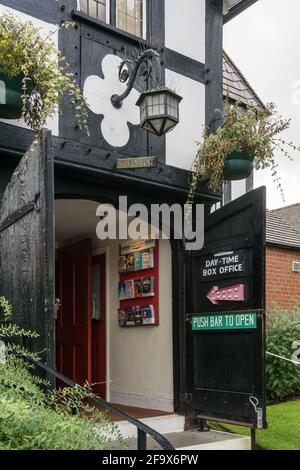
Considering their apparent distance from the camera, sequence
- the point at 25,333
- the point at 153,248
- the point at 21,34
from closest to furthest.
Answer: the point at 25,333 < the point at 21,34 < the point at 153,248

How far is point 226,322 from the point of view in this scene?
5.34m

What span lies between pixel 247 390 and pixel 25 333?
2.31 metres

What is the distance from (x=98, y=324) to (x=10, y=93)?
164 inches

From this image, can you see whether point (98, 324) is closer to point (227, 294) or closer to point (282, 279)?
point (227, 294)

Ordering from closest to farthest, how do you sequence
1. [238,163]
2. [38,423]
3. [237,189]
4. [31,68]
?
[38,423] → [31,68] → [238,163] → [237,189]

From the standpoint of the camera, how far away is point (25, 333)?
3.61 m

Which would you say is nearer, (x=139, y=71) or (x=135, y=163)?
(x=135, y=163)

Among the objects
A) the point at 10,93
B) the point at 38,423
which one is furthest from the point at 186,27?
the point at 38,423

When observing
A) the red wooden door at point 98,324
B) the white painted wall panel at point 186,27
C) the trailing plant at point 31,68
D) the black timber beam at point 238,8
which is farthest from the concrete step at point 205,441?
the black timber beam at point 238,8

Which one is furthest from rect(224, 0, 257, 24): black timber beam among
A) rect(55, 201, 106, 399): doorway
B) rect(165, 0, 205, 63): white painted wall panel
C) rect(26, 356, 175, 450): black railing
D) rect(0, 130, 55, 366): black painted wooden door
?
rect(26, 356, 175, 450): black railing

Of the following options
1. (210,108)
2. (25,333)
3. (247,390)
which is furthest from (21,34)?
(247,390)

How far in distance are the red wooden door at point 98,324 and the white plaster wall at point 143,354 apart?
0.46 feet

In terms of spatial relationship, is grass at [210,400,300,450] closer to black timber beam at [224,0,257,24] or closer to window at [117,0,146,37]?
window at [117,0,146,37]

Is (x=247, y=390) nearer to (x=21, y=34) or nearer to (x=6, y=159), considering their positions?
(x=6, y=159)
